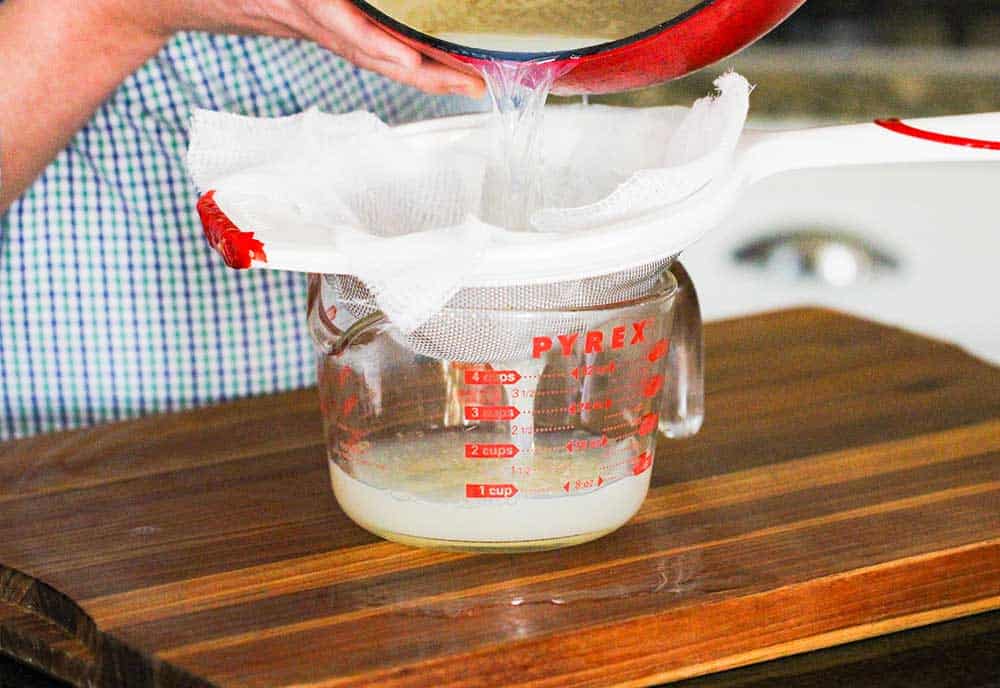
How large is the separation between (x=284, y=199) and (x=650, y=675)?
0.32 meters

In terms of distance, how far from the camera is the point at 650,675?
65 cm

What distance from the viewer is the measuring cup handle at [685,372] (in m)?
0.80

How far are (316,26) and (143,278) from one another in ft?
A: 1.18

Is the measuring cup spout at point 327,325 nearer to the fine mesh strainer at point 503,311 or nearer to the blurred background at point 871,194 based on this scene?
the fine mesh strainer at point 503,311

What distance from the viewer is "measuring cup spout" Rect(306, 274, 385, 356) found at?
71 centimetres

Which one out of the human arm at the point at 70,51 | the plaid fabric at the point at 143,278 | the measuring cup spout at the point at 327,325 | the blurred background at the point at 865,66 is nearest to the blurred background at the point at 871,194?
the blurred background at the point at 865,66

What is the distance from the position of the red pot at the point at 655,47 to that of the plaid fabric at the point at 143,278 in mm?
383

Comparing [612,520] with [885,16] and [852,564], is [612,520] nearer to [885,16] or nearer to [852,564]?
[852,564]

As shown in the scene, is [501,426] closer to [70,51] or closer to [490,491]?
[490,491]

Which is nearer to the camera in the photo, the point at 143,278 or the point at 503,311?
the point at 503,311

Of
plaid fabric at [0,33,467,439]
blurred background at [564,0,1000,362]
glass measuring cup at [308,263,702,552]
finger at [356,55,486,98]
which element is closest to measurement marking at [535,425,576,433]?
glass measuring cup at [308,263,702,552]

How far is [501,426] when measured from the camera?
714 mm

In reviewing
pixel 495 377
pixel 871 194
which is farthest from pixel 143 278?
pixel 871 194

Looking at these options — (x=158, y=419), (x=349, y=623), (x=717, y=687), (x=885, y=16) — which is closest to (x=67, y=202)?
(x=158, y=419)
